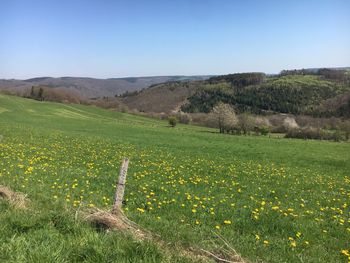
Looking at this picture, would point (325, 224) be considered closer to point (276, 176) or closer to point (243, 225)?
point (243, 225)

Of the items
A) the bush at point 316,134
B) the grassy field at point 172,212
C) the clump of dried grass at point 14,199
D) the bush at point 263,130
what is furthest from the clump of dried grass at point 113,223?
the bush at point 263,130

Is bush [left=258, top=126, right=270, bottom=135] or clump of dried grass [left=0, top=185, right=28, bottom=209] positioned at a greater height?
clump of dried grass [left=0, top=185, right=28, bottom=209]

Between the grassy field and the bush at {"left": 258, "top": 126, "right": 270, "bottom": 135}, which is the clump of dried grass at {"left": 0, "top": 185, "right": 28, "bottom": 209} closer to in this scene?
the grassy field

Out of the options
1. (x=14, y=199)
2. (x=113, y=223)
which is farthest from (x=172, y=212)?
(x=14, y=199)

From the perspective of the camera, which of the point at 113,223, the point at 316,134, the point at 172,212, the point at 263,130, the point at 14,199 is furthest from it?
the point at 263,130

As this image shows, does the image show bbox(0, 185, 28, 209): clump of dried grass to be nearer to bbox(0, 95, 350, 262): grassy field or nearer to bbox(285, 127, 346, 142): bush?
bbox(0, 95, 350, 262): grassy field

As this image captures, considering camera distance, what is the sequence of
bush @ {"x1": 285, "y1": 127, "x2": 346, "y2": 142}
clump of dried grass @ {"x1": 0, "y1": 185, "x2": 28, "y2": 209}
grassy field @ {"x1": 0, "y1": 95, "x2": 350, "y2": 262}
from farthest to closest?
bush @ {"x1": 285, "y1": 127, "x2": 346, "y2": 142}, clump of dried grass @ {"x1": 0, "y1": 185, "x2": 28, "y2": 209}, grassy field @ {"x1": 0, "y1": 95, "x2": 350, "y2": 262}

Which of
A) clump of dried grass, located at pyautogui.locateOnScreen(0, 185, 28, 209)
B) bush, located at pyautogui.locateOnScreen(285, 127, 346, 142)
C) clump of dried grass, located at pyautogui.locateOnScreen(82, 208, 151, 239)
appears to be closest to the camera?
clump of dried grass, located at pyautogui.locateOnScreen(82, 208, 151, 239)

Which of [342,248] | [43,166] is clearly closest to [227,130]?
[43,166]

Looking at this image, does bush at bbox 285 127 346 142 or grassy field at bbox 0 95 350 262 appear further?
bush at bbox 285 127 346 142

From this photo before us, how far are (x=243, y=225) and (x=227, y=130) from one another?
239ft

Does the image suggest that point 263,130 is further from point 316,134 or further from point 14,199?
point 14,199

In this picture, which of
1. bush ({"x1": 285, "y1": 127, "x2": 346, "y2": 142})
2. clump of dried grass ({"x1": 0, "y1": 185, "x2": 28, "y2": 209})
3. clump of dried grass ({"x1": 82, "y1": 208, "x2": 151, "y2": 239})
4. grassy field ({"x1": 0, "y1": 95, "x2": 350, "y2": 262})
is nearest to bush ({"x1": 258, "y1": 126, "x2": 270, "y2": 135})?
bush ({"x1": 285, "y1": 127, "x2": 346, "y2": 142})

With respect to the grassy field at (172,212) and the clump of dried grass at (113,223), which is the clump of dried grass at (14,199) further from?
the clump of dried grass at (113,223)
